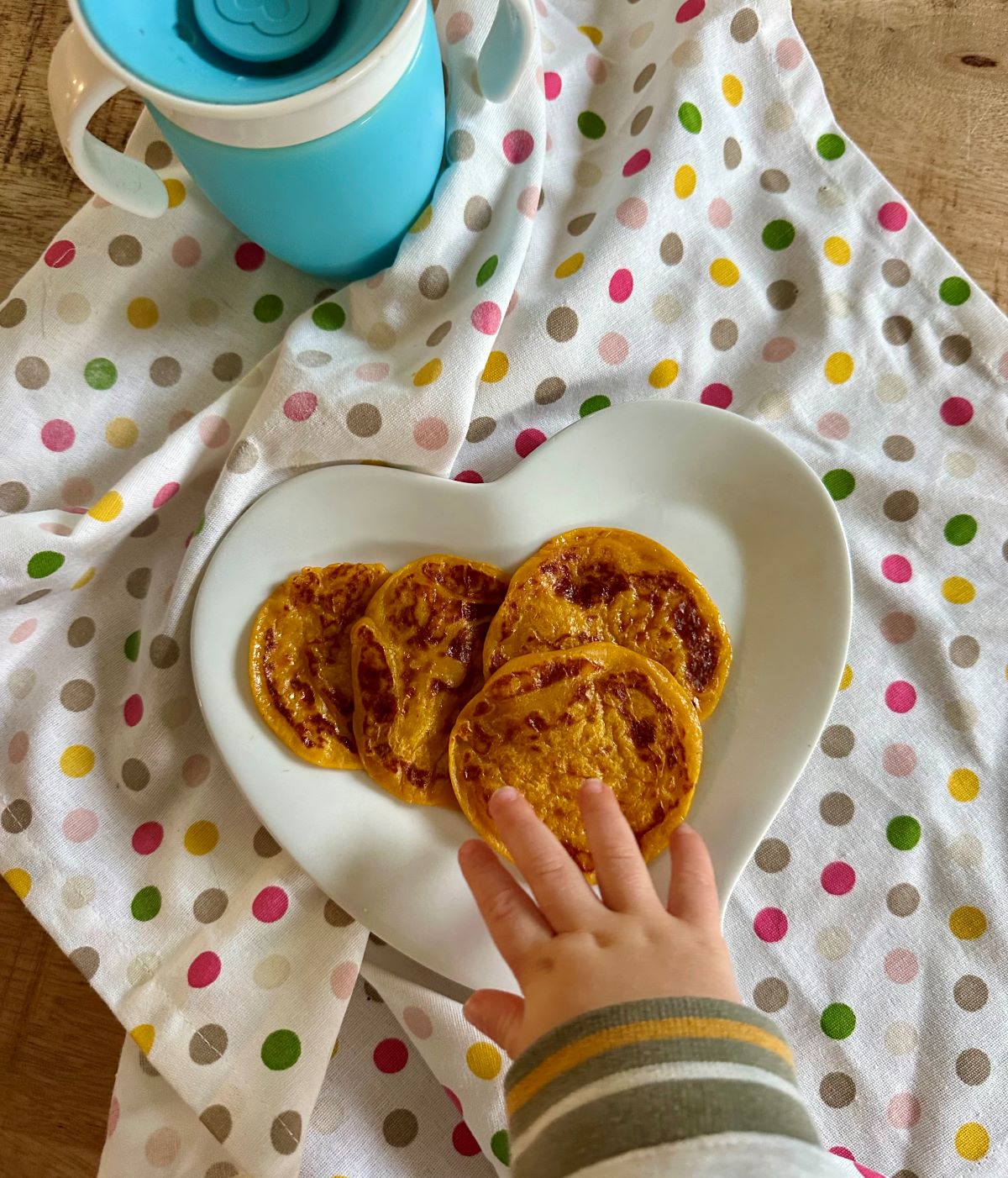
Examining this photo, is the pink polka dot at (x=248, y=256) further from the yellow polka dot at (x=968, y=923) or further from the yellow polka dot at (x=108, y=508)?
the yellow polka dot at (x=968, y=923)

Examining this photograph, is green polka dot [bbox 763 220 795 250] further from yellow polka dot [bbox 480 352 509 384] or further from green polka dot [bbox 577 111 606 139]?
yellow polka dot [bbox 480 352 509 384]

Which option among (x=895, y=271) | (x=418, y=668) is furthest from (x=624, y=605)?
(x=895, y=271)

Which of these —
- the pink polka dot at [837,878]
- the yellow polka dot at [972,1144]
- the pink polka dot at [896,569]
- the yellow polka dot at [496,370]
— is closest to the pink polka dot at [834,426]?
the pink polka dot at [896,569]

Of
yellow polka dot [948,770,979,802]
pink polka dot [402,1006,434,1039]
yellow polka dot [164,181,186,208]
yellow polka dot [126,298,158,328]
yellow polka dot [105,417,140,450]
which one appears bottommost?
pink polka dot [402,1006,434,1039]

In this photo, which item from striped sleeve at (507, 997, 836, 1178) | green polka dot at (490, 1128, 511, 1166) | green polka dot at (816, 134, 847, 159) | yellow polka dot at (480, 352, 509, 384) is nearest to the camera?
striped sleeve at (507, 997, 836, 1178)

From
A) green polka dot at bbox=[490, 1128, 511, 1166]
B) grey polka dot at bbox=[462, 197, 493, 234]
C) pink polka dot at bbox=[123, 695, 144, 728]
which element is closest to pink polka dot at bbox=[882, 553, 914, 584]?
grey polka dot at bbox=[462, 197, 493, 234]

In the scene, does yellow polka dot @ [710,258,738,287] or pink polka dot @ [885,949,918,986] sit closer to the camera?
pink polka dot @ [885,949,918,986]

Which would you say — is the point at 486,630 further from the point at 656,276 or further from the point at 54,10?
the point at 54,10

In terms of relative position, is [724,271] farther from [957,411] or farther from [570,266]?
[957,411]
